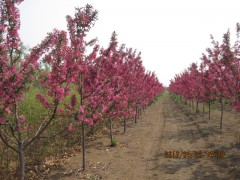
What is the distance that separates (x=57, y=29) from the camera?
6078 mm

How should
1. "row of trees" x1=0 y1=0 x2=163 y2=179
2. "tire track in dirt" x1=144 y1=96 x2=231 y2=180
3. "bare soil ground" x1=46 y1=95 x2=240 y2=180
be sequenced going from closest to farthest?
"row of trees" x1=0 y1=0 x2=163 y2=179
"tire track in dirt" x1=144 y1=96 x2=231 y2=180
"bare soil ground" x1=46 y1=95 x2=240 y2=180

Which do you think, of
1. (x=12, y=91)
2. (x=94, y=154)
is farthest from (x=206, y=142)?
(x=12, y=91)

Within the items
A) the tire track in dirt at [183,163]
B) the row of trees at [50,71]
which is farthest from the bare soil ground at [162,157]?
the row of trees at [50,71]

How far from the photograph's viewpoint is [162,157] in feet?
33.4

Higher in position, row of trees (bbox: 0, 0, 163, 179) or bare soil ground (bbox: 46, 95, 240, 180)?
row of trees (bbox: 0, 0, 163, 179)

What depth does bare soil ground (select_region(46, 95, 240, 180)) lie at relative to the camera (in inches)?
327

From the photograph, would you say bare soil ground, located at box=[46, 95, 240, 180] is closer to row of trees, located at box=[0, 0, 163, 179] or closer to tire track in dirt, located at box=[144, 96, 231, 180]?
tire track in dirt, located at box=[144, 96, 231, 180]

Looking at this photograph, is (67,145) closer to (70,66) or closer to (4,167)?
(4,167)

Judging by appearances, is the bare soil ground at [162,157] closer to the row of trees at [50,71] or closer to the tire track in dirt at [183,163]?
the tire track in dirt at [183,163]

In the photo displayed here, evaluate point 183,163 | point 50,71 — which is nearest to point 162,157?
point 183,163

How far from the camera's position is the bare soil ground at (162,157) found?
8297mm

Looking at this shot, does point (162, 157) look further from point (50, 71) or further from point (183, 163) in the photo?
point (50, 71)

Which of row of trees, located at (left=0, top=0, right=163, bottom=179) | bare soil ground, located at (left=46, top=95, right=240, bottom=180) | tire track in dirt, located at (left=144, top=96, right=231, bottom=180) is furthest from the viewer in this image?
bare soil ground, located at (left=46, top=95, right=240, bottom=180)

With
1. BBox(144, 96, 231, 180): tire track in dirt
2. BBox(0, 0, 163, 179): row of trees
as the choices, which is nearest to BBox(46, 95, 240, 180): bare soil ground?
BBox(144, 96, 231, 180): tire track in dirt
